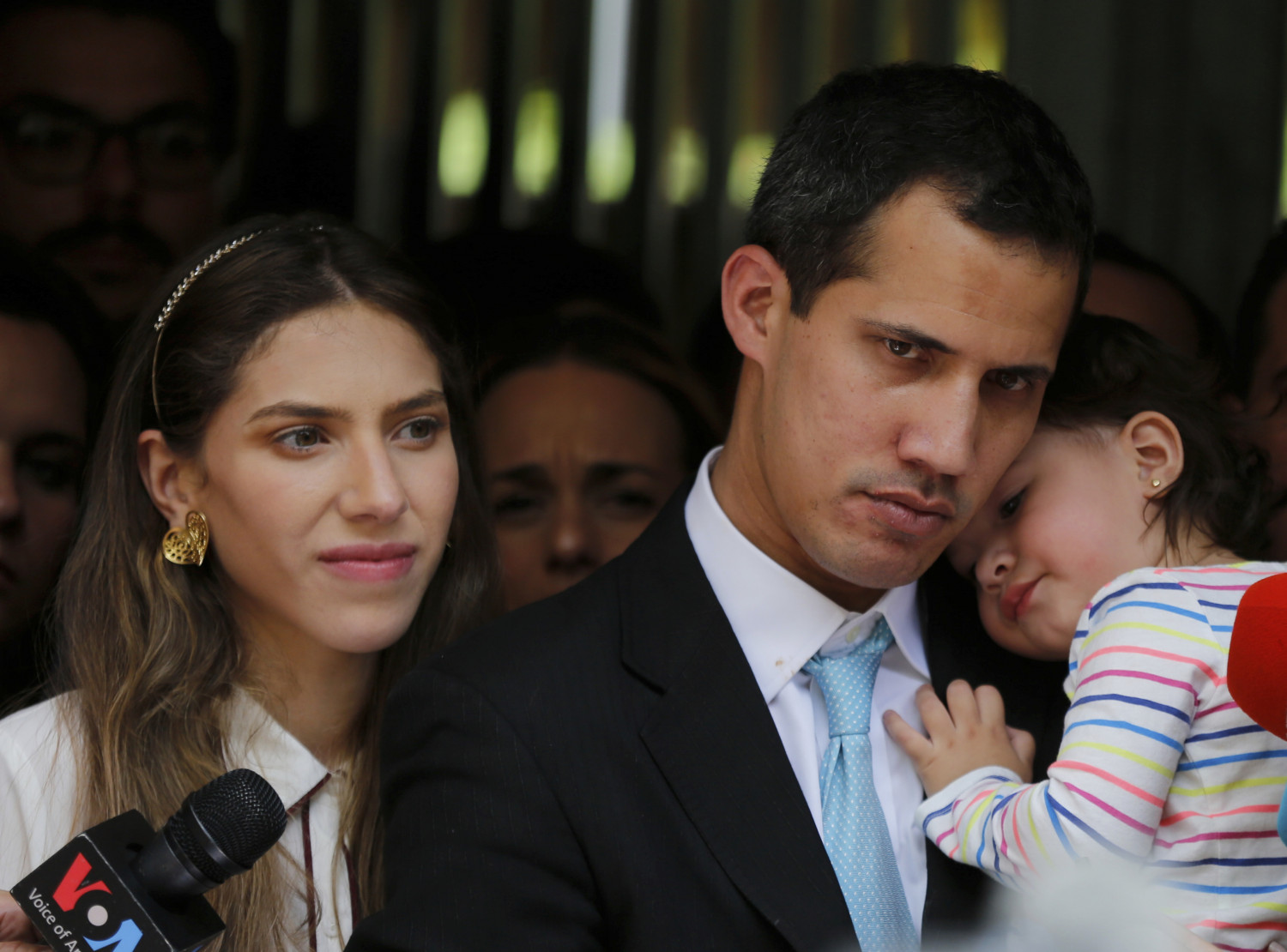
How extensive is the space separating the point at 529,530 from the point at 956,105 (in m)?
1.17

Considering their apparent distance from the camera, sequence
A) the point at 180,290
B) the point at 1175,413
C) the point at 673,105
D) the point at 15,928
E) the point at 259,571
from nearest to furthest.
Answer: the point at 15,928 → the point at 1175,413 → the point at 259,571 → the point at 180,290 → the point at 673,105

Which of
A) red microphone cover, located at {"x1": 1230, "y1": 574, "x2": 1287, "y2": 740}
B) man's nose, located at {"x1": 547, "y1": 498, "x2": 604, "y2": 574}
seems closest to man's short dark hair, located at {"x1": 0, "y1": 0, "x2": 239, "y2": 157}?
man's nose, located at {"x1": 547, "y1": 498, "x2": 604, "y2": 574}

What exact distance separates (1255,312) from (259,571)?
1.92 metres

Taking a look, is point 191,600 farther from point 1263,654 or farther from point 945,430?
point 1263,654

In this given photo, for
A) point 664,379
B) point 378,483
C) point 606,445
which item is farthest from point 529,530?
point 378,483

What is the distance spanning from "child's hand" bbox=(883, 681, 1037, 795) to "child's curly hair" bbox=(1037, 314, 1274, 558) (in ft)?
1.08

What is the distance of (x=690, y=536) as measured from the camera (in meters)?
1.84

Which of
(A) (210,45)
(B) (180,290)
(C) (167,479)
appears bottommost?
(C) (167,479)

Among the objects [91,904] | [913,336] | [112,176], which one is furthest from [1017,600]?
[112,176]

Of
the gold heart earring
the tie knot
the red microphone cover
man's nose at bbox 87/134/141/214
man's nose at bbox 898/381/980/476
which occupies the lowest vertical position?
the tie knot

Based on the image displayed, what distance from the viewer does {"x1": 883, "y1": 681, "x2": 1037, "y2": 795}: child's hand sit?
1692 mm

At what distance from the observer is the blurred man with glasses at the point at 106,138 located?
2.27 metres

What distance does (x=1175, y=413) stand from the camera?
1.82 m

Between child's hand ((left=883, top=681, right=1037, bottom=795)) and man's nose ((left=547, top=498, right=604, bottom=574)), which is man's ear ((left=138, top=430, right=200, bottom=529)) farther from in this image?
child's hand ((left=883, top=681, right=1037, bottom=795))
